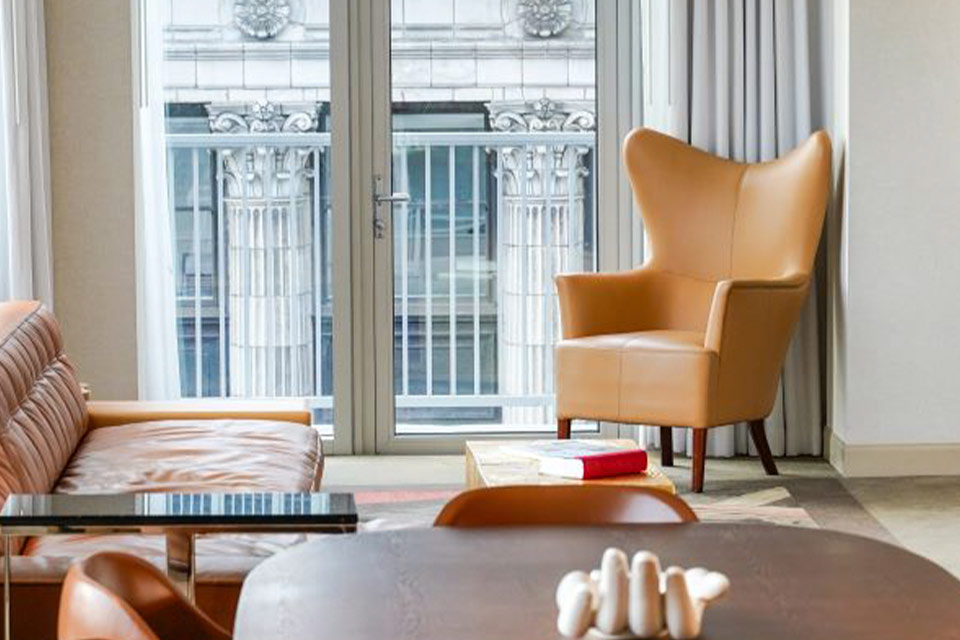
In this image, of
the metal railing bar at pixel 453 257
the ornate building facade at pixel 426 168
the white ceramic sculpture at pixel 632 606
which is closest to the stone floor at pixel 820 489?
the metal railing bar at pixel 453 257

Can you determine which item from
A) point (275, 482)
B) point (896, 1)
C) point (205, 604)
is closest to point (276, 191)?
point (896, 1)

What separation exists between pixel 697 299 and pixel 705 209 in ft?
1.08

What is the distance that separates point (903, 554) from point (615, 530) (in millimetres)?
420

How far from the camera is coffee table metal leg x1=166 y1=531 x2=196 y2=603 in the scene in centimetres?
314

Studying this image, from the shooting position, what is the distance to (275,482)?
4.53 metres

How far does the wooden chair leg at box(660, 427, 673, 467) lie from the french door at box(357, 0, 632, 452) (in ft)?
1.54

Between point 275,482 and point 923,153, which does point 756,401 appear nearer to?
point 923,153

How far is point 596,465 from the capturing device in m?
5.04

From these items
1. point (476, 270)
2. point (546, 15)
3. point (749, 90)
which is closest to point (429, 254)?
point (476, 270)

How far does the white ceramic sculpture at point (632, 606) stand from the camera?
2.19m

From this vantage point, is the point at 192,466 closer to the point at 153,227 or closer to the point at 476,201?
the point at 153,227

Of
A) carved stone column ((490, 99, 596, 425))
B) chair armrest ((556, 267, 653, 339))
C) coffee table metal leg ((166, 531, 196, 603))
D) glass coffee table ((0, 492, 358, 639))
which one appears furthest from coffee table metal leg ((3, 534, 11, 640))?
carved stone column ((490, 99, 596, 425))

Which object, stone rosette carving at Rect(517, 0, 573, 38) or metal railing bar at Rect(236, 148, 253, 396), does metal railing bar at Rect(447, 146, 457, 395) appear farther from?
metal railing bar at Rect(236, 148, 253, 396)

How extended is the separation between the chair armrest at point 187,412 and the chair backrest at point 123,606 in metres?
2.69
